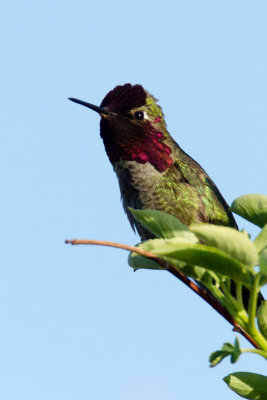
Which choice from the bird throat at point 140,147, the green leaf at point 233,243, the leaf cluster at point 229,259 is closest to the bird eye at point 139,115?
the bird throat at point 140,147

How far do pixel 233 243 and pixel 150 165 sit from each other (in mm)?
5035

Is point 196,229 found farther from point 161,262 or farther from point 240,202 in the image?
point 240,202

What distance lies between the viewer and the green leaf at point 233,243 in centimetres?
146

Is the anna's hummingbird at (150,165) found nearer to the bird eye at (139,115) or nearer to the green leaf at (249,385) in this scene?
the bird eye at (139,115)

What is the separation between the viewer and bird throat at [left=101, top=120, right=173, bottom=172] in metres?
6.51

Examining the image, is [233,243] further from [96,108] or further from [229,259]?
[96,108]

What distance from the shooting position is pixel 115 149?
21.8 ft

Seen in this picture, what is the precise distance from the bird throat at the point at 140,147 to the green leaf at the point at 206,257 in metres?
4.90

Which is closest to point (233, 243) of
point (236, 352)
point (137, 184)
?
point (236, 352)

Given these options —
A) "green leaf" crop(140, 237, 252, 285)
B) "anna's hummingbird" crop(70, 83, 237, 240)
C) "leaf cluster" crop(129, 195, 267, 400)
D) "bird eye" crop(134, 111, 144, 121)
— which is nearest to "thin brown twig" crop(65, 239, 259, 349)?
"leaf cluster" crop(129, 195, 267, 400)

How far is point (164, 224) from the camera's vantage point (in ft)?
5.85

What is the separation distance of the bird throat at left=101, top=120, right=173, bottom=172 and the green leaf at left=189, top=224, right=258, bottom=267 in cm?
498

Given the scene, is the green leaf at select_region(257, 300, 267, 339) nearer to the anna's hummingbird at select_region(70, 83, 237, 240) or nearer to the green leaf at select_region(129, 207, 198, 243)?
the green leaf at select_region(129, 207, 198, 243)

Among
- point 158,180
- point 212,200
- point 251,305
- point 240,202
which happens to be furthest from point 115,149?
point 251,305
